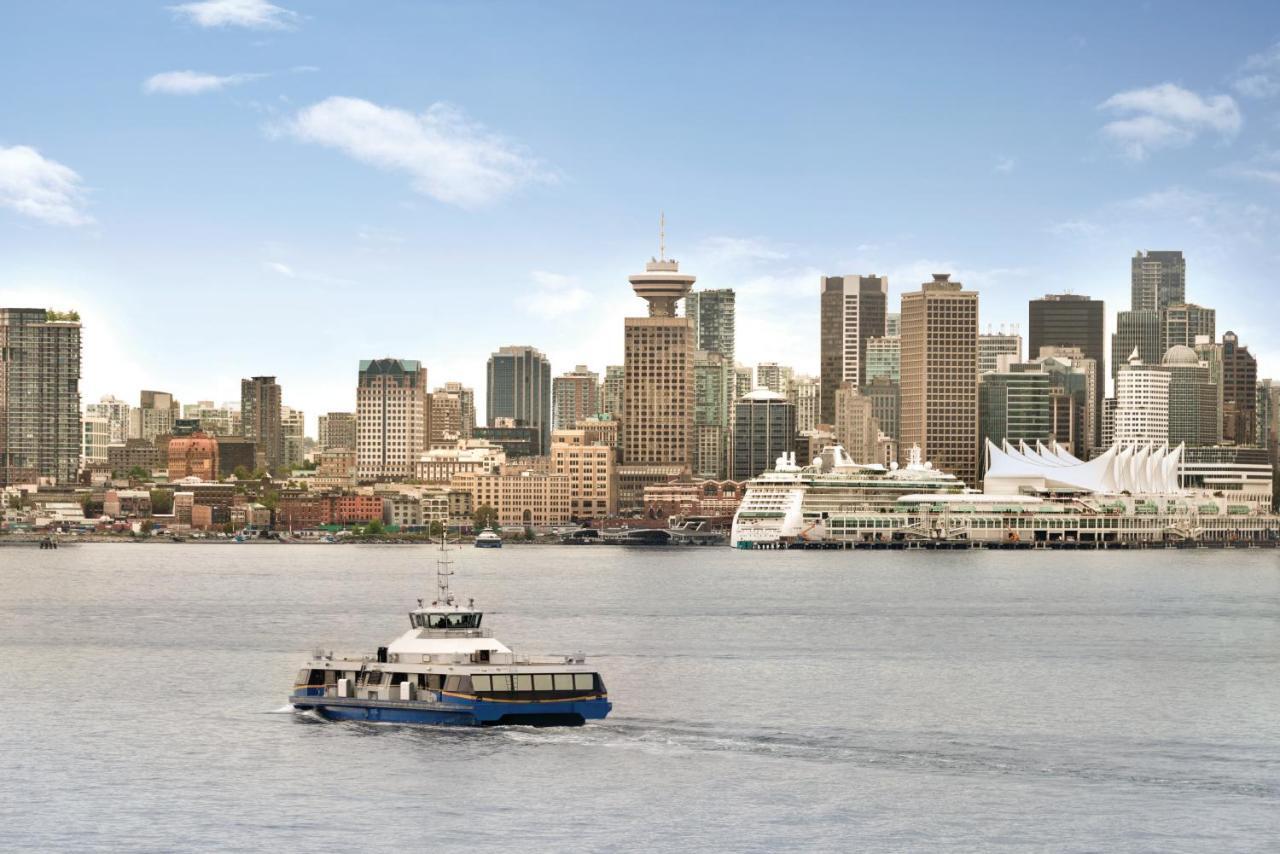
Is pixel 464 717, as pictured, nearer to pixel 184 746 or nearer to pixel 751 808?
pixel 184 746

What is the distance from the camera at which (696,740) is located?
48.0 m

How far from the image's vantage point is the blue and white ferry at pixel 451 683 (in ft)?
159

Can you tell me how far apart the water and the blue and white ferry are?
665 mm

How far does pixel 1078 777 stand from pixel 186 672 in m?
28.6

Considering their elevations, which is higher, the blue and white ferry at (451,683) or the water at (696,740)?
the blue and white ferry at (451,683)

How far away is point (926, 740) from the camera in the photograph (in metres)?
48.8

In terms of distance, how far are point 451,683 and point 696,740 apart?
5.51 meters

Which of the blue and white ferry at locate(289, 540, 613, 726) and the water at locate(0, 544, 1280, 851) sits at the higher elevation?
the blue and white ferry at locate(289, 540, 613, 726)

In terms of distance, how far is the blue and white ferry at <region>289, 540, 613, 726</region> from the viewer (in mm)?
48562

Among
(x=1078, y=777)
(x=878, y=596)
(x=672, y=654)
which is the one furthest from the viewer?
(x=878, y=596)

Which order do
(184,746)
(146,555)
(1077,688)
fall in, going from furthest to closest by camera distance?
(146,555) → (1077,688) → (184,746)

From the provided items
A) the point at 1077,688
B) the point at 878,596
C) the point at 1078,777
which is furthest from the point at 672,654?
the point at 878,596

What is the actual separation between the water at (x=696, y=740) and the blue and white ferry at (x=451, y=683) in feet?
2.18

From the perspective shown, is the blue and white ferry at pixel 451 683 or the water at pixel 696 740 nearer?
the water at pixel 696 740
